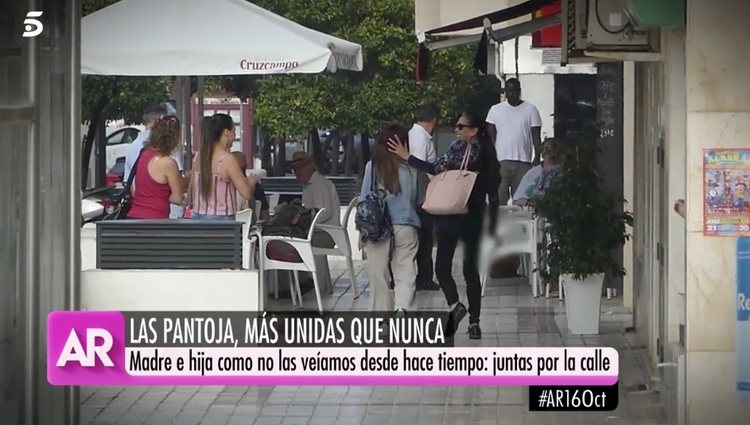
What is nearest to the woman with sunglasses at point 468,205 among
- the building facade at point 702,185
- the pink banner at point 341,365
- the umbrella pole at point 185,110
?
the pink banner at point 341,365

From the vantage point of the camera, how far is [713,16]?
6.82 m

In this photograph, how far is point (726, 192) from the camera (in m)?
6.86

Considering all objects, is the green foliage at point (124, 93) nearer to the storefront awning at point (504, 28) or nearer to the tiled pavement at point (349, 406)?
the storefront awning at point (504, 28)

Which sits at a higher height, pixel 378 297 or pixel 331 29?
pixel 331 29

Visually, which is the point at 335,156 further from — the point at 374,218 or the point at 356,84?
the point at 374,218

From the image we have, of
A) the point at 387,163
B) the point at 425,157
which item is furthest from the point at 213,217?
the point at 425,157

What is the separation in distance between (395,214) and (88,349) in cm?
332

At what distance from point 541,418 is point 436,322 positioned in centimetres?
302

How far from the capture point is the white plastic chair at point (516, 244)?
43.7 ft

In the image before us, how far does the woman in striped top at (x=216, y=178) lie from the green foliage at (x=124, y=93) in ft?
41.5

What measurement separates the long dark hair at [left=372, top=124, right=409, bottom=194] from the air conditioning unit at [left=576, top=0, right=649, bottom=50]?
2234 mm

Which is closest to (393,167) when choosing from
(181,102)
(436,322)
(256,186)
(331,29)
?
(436,322)

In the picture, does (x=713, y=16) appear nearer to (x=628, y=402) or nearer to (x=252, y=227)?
(x=628, y=402)

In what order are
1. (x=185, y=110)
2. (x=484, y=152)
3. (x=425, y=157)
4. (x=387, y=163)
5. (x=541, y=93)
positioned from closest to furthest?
(x=387, y=163) < (x=484, y=152) < (x=425, y=157) < (x=185, y=110) < (x=541, y=93)
